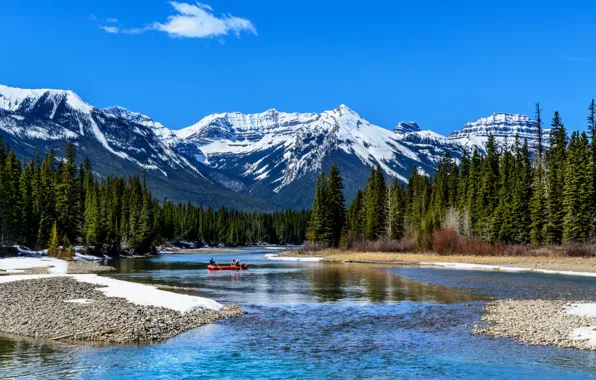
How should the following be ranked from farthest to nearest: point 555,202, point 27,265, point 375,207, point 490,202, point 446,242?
point 375,207 < point 490,202 < point 446,242 < point 555,202 < point 27,265

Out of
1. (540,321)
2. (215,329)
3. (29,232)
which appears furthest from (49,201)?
(540,321)

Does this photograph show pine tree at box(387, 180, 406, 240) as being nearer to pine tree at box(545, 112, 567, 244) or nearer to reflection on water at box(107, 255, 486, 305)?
pine tree at box(545, 112, 567, 244)

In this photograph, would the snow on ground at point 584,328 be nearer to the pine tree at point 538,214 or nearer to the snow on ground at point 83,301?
the snow on ground at point 83,301

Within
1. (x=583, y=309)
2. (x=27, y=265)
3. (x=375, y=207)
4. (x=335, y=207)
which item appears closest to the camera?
(x=583, y=309)

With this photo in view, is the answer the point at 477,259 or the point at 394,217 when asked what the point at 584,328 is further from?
the point at 394,217

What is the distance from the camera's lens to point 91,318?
27.4m

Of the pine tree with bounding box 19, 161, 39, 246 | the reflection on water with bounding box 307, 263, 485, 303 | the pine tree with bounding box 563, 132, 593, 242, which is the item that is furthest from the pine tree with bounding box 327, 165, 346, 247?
the reflection on water with bounding box 307, 263, 485, 303

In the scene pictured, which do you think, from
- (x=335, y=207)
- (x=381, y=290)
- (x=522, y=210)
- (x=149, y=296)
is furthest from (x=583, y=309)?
(x=335, y=207)

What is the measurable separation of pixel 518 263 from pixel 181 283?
44889mm

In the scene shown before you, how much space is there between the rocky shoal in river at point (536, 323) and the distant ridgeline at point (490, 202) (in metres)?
55.5

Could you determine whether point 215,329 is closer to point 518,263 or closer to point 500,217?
point 518,263

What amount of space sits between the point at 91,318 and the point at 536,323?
71.0ft

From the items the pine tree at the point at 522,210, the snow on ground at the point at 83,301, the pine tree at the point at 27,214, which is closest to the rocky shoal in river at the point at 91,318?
the snow on ground at the point at 83,301

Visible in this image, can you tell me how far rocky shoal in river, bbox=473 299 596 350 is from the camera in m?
24.3
